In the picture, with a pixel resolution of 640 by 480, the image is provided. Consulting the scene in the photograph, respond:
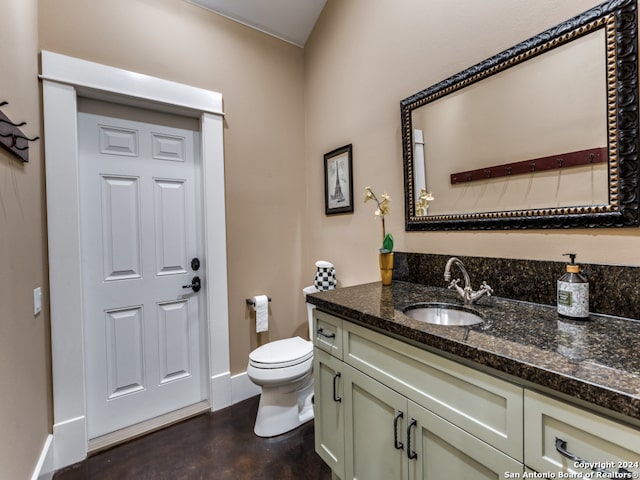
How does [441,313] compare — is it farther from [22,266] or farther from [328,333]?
[22,266]

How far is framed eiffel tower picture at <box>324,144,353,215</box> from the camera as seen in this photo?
6.93 ft

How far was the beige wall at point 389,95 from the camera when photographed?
118 centimetres

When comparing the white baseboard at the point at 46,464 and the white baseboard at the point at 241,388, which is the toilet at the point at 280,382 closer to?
the white baseboard at the point at 241,388

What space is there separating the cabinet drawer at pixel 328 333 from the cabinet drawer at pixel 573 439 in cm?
73

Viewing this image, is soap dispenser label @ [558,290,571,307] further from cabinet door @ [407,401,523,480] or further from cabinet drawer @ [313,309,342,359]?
cabinet drawer @ [313,309,342,359]

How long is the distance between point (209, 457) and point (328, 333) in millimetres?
1064

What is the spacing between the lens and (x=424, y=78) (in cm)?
161

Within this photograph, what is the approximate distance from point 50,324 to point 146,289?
1.60 feet

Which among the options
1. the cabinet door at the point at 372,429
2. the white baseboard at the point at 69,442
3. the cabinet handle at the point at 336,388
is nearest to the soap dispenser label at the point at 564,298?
the cabinet door at the point at 372,429

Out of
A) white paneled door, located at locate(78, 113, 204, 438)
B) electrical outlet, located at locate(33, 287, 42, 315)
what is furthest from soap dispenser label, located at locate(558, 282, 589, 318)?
electrical outlet, located at locate(33, 287, 42, 315)

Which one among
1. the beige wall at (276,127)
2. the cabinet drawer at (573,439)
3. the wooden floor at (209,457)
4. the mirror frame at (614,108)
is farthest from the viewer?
the wooden floor at (209,457)

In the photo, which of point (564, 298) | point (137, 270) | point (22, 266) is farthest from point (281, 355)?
point (564, 298)

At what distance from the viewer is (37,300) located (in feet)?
4.83

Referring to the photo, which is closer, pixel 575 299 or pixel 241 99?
pixel 575 299
